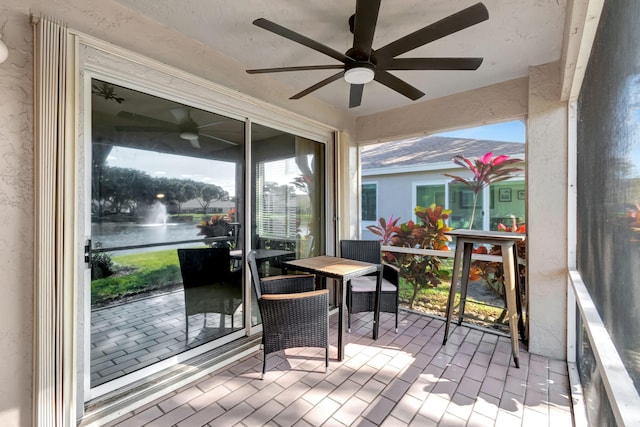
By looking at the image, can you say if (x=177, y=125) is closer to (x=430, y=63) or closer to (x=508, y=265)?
(x=430, y=63)

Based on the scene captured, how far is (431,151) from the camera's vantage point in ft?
15.6

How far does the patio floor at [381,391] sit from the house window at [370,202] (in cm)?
275

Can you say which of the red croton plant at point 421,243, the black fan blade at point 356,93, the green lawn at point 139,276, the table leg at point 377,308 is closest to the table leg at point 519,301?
the red croton plant at point 421,243

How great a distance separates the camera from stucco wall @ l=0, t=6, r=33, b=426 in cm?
148

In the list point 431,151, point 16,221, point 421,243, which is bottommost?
point 421,243

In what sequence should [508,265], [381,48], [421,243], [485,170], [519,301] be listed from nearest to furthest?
1. [381,48]
2. [508,265]
3. [519,301]
4. [485,170]
5. [421,243]

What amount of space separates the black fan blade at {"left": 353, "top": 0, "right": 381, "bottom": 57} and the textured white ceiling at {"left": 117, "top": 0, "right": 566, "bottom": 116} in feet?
1.28

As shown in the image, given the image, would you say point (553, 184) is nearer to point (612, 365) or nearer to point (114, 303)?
point (612, 365)

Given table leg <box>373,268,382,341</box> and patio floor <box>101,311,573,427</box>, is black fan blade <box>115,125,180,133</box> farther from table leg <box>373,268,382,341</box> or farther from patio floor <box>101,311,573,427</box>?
table leg <box>373,268,382,341</box>

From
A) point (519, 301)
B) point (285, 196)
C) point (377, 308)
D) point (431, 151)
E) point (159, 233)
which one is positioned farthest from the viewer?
point (431, 151)

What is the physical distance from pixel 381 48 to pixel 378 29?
523 mm

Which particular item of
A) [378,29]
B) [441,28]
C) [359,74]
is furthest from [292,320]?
[378,29]

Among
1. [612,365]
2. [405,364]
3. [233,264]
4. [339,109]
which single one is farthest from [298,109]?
[612,365]

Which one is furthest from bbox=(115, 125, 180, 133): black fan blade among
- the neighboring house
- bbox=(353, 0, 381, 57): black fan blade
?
the neighboring house
